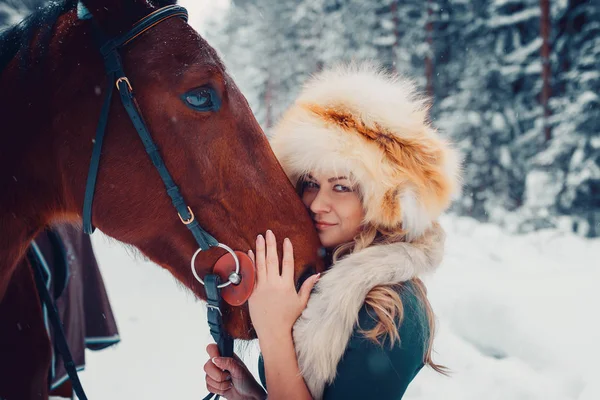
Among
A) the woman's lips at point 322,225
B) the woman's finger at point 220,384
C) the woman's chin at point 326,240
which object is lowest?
the woman's finger at point 220,384

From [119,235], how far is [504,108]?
15.3 metres

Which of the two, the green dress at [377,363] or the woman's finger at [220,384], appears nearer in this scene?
the green dress at [377,363]

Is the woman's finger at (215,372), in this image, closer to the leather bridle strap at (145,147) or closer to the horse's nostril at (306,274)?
the leather bridle strap at (145,147)

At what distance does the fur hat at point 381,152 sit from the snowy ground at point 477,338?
90cm

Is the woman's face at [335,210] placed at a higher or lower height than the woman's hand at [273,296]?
higher

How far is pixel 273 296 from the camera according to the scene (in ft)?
4.69

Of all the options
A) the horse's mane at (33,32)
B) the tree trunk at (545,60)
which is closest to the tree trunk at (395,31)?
the tree trunk at (545,60)

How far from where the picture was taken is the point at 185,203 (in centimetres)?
151

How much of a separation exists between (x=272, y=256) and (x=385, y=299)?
430 millimetres

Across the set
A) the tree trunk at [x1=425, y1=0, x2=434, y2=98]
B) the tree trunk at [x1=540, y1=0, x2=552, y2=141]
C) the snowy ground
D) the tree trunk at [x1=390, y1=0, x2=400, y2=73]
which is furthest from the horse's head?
the tree trunk at [x1=390, y1=0, x2=400, y2=73]

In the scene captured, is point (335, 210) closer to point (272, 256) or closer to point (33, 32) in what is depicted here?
point (272, 256)

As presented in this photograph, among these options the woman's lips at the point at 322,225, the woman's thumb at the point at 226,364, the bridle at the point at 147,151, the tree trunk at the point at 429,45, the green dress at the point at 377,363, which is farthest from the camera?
the tree trunk at the point at 429,45

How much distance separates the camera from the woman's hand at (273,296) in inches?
56.3

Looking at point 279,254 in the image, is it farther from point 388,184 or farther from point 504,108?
point 504,108
